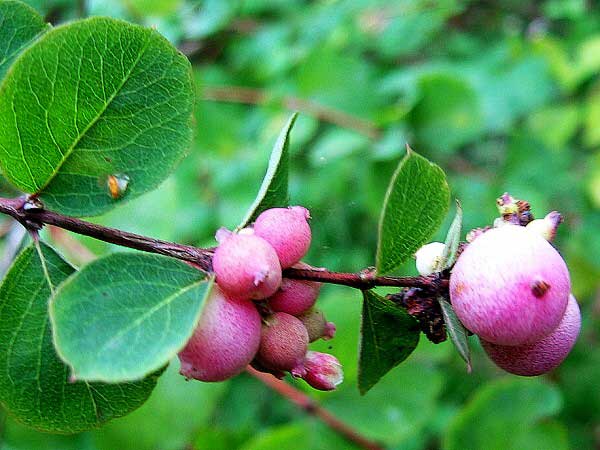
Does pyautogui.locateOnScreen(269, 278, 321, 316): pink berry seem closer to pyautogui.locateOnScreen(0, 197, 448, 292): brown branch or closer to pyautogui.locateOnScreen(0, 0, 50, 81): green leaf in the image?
pyautogui.locateOnScreen(0, 197, 448, 292): brown branch

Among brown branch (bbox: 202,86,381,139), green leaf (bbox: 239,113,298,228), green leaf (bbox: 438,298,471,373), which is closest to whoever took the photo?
green leaf (bbox: 438,298,471,373)

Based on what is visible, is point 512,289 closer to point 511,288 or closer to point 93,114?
point 511,288

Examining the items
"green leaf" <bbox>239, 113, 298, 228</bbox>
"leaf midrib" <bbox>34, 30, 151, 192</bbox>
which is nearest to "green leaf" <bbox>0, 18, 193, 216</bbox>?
"leaf midrib" <bbox>34, 30, 151, 192</bbox>

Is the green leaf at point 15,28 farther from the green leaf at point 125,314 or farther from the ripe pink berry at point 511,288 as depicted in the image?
the ripe pink berry at point 511,288

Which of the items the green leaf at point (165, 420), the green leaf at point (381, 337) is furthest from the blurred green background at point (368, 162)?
the green leaf at point (381, 337)

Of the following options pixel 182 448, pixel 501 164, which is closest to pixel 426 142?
pixel 501 164
